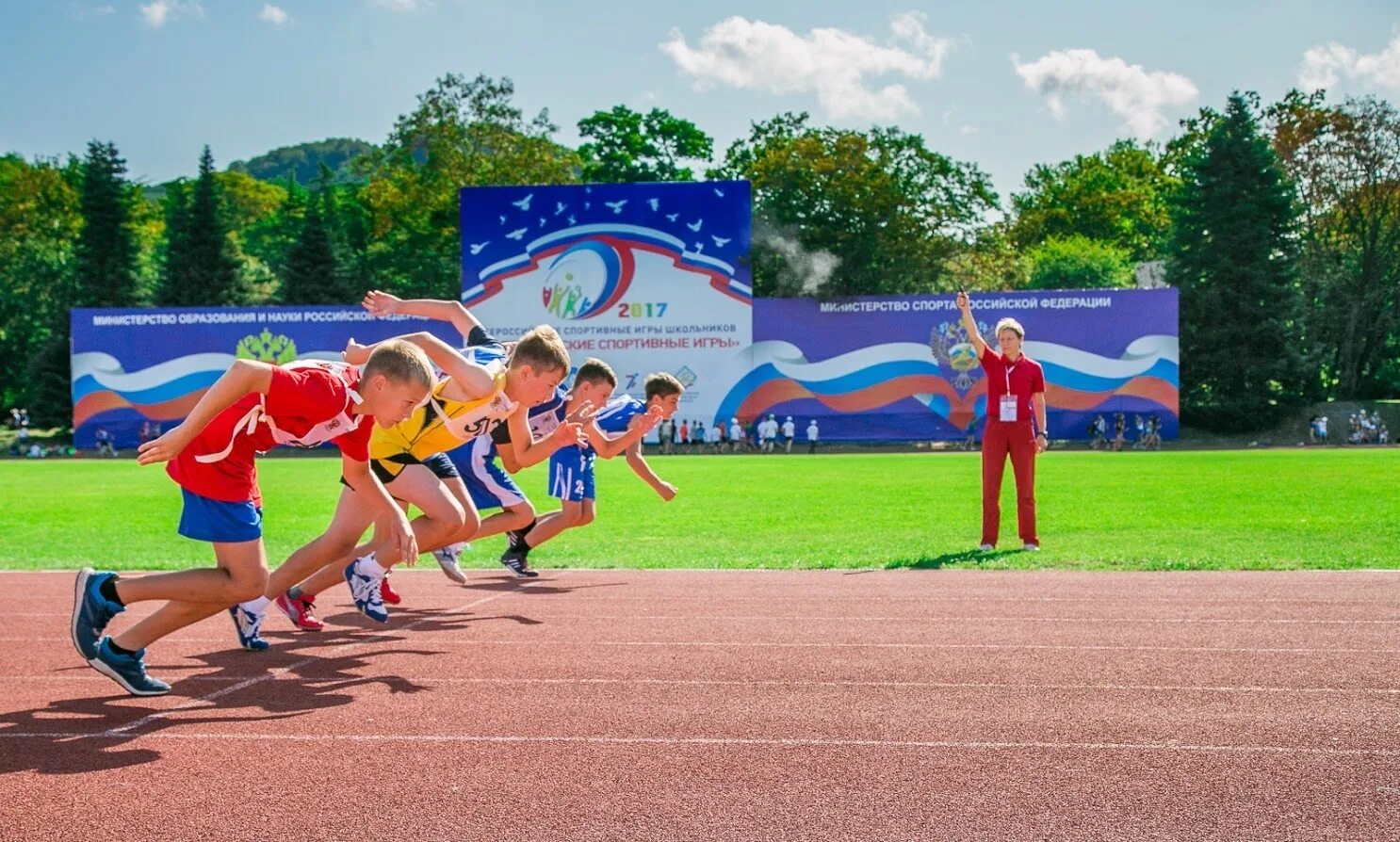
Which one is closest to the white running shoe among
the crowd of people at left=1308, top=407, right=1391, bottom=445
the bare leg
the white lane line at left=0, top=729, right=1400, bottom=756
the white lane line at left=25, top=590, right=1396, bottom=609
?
the white lane line at left=25, top=590, right=1396, bottom=609

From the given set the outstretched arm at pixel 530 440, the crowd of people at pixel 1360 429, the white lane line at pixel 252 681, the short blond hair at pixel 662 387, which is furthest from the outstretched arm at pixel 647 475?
the crowd of people at pixel 1360 429

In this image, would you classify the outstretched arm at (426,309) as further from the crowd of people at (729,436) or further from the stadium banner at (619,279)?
the stadium banner at (619,279)

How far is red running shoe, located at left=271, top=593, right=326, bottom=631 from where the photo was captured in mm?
8297

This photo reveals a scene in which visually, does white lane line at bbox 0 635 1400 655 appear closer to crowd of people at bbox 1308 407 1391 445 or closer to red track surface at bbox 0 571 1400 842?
red track surface at bbox 0 571 1400 842

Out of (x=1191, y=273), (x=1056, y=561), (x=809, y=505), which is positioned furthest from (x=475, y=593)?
(x=1191, y=273)

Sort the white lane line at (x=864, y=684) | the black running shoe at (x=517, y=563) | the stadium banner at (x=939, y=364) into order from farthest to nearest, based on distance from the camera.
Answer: the stadium banner at (x=939, y=364), the black running shoe at (x=517, y=563), the white lane line at (x=864, y=684)

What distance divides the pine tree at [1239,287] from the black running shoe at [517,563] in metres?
47.7

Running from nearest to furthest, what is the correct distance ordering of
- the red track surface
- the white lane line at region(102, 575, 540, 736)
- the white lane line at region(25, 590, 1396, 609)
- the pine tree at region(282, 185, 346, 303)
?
the red track surface < the white lane line at region(102, 575, 540, 736) < the white lane line at region(25, 590, 1396, 609) < the pine tree at region(282, 185, 346, 303)

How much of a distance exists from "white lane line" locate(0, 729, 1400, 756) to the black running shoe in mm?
5744

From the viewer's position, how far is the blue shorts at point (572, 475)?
11.4 meters

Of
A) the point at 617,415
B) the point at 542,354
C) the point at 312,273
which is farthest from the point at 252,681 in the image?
the point at 312,273

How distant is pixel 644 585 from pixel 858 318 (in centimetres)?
4354

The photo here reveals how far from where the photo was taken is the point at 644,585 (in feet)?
34.8

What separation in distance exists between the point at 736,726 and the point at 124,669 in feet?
9.07
